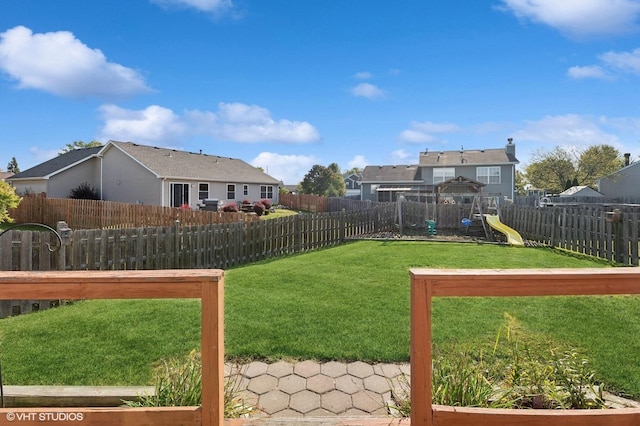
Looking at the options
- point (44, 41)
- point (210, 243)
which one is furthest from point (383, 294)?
point (44, 41)

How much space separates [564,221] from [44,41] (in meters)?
19.9

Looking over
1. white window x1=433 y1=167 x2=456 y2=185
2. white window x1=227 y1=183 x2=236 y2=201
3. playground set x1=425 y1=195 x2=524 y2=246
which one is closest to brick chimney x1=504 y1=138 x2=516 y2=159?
white window x1=433 y1=167 x2=456 y2=185

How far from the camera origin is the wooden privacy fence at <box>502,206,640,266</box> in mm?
9734

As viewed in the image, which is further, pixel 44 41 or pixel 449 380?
pixel 44 41

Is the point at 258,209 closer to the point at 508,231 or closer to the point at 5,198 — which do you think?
the point at 5,198

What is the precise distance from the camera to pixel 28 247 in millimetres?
6090

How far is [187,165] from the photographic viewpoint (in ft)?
98.2

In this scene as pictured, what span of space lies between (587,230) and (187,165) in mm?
27194

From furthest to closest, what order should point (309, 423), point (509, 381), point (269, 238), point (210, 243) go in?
point (269, 238) → point (210, 243) → point (509, 381) → point (309, 423)

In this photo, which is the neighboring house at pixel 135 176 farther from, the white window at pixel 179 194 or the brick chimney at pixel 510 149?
the brick chimney at pixel 510 149

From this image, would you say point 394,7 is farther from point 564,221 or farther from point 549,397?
point 549,397

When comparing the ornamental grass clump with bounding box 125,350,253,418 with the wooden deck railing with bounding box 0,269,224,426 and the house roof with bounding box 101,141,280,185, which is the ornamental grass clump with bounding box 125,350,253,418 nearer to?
the wooden deck railing with bounding box 0,269,224,426

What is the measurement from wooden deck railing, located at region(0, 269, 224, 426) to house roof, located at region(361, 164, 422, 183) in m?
42.3

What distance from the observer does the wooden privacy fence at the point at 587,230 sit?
973 cm
